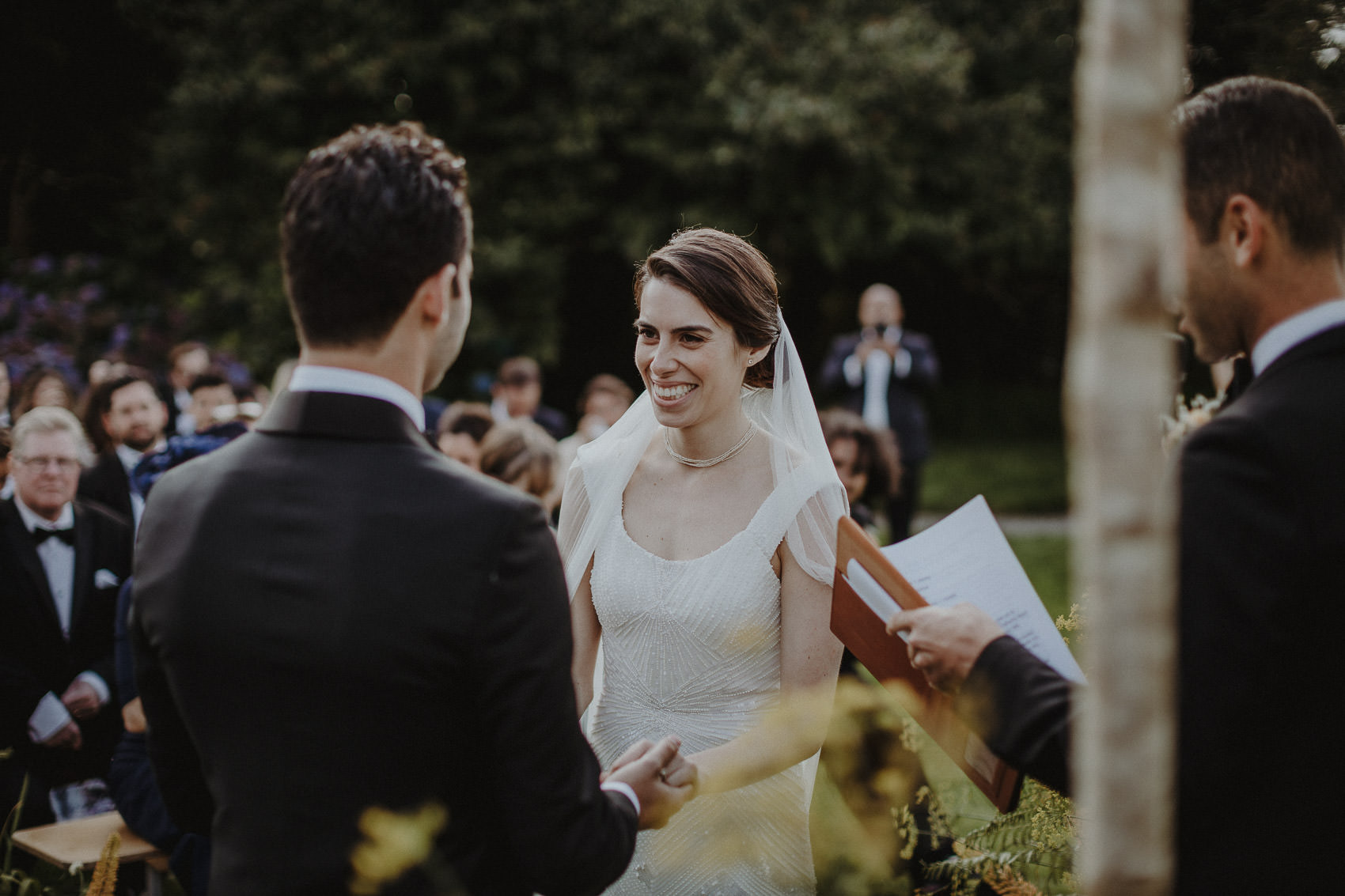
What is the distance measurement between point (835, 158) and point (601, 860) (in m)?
14.2

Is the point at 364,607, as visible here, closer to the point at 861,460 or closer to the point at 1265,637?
the point at 1265,637

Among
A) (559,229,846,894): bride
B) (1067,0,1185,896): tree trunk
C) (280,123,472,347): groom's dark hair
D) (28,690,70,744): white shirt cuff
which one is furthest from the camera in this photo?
(28,690,70,744): white shirt cuff

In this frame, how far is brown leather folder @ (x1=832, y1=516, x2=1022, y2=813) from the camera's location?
1.80m

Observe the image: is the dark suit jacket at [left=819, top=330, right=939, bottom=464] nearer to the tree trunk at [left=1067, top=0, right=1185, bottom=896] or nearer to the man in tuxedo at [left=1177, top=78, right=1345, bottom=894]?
the man in tuxedo at [left=1177, top=78, right=1345, bottom=894]

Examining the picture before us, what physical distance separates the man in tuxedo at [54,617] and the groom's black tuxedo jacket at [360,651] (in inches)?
120

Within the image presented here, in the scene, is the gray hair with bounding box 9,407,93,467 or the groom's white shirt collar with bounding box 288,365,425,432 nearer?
the groom's white shirt collar with bounding box 288,365,425,432

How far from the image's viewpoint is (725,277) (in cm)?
289

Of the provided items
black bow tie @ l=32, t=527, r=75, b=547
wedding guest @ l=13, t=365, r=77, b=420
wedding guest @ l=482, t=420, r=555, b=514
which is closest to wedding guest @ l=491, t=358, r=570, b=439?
wedding guest @ l=13, t=365, r=77, b=420

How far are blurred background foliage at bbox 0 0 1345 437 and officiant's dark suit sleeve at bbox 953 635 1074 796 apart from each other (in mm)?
11628

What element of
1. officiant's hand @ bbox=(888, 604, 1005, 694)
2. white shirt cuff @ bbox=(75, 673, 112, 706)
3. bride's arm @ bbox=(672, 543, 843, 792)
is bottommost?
white shirt cuff @ bbox=(75, 673, 112, 706)

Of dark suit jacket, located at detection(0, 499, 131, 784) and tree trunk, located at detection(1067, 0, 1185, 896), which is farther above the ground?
tree trunk, located at detection(1067, 0, 1185, 896)

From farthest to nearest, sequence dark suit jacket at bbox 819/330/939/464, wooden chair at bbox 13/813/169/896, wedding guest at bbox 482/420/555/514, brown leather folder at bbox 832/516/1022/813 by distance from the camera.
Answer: dark suit jacket at bbox 819/330/939/464 → wedding guest at bbox 482/420/555/514 → wooden chair at bbox 13/813/169/896 → brown leather folder at bbox 832/516/1022/813

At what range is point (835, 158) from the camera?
48.7 ft

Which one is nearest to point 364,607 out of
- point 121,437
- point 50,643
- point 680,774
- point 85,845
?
point 680,774
